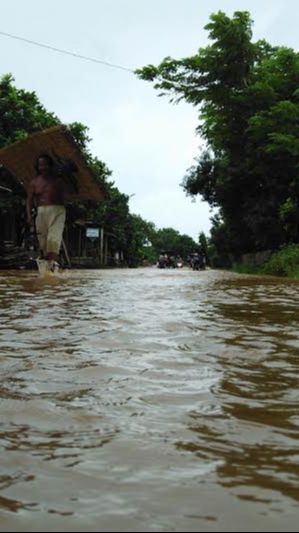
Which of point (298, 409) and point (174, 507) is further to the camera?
point (298, 409)

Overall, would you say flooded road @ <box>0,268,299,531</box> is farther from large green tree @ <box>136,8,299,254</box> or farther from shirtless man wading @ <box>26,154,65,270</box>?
large green tree @ <box>136,8,299,254</box>

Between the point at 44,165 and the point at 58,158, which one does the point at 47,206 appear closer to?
the point at 44,165

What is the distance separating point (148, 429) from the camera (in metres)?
1.78

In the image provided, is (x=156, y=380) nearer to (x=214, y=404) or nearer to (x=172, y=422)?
(x=214, y=404)

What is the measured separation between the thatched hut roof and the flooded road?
611cm

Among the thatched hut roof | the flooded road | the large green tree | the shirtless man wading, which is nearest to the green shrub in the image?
the large green tree

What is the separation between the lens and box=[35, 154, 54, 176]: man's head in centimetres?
907

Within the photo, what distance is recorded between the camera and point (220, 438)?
1.72 metres

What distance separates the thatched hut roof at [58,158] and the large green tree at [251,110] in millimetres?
9304

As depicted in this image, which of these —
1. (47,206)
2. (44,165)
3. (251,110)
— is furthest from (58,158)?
(251,110)

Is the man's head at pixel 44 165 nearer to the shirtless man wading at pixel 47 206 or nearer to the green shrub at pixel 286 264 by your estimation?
the shirtless man wading at pixel 47 206

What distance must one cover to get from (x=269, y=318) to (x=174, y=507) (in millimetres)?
3476

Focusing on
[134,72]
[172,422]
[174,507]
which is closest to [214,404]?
[172,422]

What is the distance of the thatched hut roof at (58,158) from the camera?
9.45 meters
